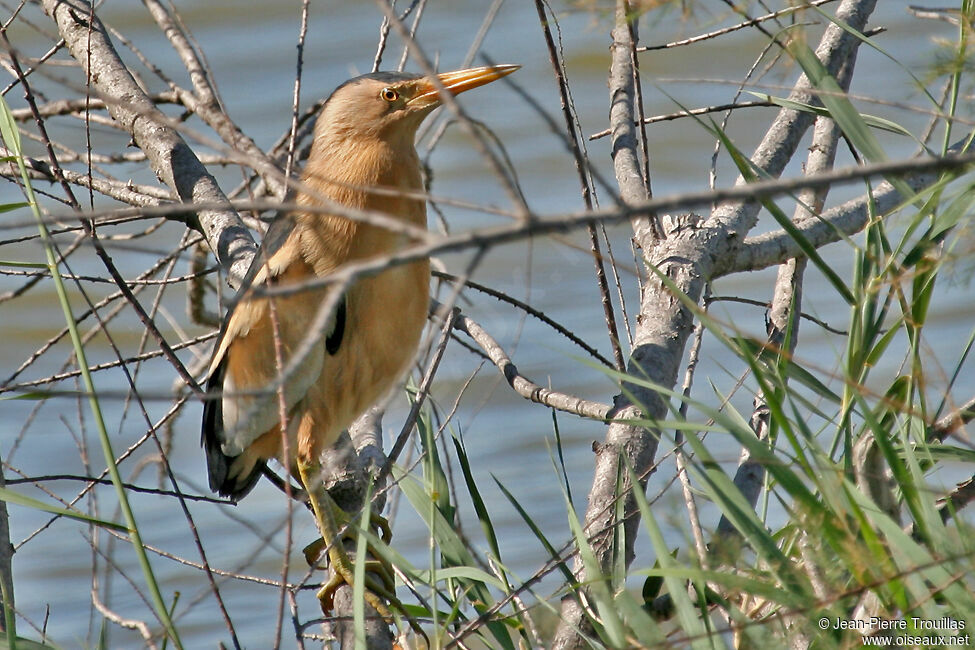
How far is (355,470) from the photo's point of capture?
2781 millimetres

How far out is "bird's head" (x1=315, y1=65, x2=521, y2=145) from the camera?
280 cm

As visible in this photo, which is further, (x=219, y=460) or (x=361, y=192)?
(x=219, y=460)

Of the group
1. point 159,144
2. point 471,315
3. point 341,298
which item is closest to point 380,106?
point 341,298

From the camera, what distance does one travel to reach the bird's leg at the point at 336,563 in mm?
2469

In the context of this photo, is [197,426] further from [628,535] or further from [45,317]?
[628,535]

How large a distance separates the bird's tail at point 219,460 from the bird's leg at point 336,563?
1.38ft

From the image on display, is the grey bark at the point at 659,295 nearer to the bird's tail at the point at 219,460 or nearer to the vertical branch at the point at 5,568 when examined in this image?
the vertical branch at the point at 5,568

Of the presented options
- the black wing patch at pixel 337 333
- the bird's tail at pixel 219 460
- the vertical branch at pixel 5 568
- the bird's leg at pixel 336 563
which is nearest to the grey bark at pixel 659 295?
the bird's leg at pixel 336 563

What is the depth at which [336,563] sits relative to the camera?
8.55ft

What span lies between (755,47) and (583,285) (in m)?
2.70

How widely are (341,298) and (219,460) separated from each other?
0.73m

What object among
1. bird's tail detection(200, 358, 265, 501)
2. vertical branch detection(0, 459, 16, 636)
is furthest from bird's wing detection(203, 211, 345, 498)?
vertical branch detection(0, 459, 16, 636)

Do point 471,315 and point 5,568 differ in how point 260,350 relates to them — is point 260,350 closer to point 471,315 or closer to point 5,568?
point 5,568

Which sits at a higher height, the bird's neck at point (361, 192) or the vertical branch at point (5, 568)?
the bird's neck at point (361, 192)
